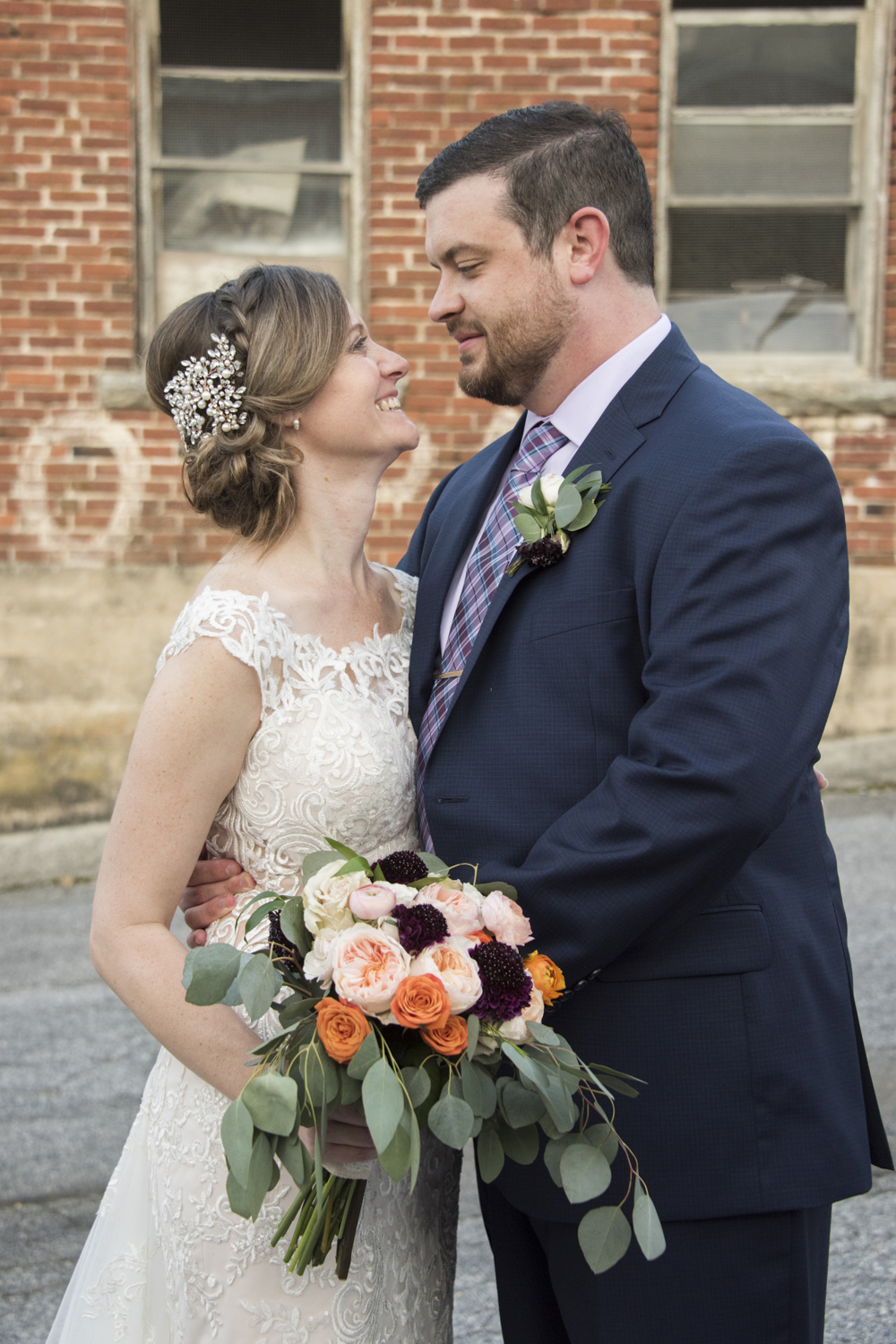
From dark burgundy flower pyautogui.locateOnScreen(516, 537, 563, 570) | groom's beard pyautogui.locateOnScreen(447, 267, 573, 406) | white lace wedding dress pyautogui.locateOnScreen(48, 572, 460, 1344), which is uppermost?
groom's beard pyautogui.locateOnScreen(447, 267, 573, 406)

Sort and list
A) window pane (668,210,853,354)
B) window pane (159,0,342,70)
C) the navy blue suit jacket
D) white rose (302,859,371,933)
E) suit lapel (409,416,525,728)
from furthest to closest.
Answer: window pane (668,210,853,354), window pane (159,0,342,70), suit lapel (409,416,525,728), the navy blue suit jacket, white rose (302,859,371,933)

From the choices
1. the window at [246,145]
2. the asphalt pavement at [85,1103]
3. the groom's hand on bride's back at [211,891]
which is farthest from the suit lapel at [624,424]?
the window at [246,145]

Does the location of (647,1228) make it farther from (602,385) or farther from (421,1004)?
(602,385)

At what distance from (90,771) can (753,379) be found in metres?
4.35

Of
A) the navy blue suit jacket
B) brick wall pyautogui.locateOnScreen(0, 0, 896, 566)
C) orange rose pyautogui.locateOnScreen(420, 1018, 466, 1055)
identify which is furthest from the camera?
brick wall pyautogui.locateOnScreen(0, 0, 896, 566)

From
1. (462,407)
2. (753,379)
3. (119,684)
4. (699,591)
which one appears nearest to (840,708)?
(753,379)

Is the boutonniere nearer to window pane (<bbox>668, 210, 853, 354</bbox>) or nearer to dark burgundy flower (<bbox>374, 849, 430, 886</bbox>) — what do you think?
dark burgundy flower (<bbox>374, 849, 430, 886</bbox>)

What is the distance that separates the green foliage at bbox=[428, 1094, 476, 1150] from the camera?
5.76 feet

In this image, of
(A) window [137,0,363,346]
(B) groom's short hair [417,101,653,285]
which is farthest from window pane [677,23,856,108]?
(B) groom's short hair [417,101,653,285]

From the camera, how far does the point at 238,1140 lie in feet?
5.84

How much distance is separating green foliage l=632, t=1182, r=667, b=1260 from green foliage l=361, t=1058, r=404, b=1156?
0.39 metres

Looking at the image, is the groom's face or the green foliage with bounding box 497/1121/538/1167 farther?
the groom's face

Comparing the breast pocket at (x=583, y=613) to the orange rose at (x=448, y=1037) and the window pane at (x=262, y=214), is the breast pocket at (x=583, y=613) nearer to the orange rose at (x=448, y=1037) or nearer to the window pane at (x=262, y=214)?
the orange rose at (x=448, y=1037)

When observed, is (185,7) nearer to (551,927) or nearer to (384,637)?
(384,637)
